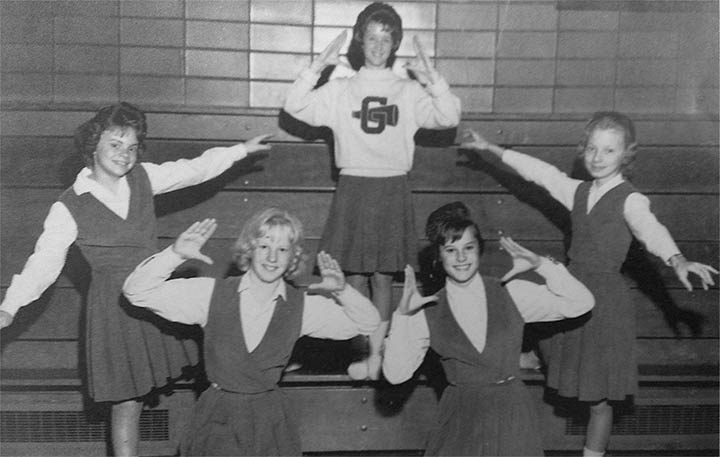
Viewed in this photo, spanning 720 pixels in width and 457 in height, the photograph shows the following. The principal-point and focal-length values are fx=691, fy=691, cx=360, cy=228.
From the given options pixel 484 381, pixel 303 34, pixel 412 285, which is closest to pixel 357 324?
pixel 412 285

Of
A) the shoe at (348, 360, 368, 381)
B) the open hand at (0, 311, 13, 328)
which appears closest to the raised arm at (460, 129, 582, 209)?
the shoe at (348, 360, 368, 381)

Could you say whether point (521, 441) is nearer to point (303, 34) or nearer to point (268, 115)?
point (268, 115)

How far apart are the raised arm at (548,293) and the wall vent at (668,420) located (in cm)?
100

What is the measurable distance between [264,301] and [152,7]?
5.34 feet

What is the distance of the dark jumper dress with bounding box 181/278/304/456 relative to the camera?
237 cm

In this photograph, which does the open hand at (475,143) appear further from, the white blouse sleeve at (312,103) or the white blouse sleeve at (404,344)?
the white blouse sleeve at (404,344)

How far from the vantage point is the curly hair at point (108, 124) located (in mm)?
2635

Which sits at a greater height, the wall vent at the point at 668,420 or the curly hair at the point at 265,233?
the curly hair at the point at 265,233

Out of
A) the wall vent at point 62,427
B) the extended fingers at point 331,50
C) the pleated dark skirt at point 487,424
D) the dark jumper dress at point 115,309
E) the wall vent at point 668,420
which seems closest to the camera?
the pleated dark skirt at point 487,424

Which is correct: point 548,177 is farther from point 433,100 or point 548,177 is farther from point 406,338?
point 406,338

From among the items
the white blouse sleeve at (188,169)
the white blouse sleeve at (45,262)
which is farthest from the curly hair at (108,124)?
the white blouse sleeve at (45,262)

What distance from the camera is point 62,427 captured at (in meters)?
3.03

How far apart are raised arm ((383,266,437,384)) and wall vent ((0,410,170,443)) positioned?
119 centimetres

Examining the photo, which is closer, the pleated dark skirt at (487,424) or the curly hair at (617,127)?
the pleated dark skirt at (487,424)
